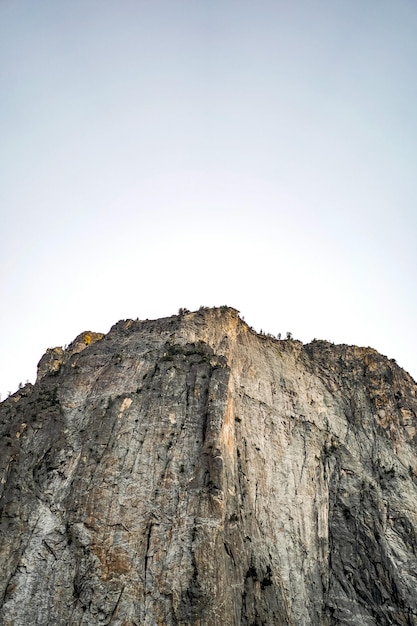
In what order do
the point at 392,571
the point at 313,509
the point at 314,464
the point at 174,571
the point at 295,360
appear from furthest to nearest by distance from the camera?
the point at 295,360 → the point at 314,464 → the point at 313,509 → the point at 392,571 → the point at 174,571

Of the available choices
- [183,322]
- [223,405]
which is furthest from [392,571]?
[183,322]

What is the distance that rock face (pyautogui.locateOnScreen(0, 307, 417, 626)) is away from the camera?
1476 inches

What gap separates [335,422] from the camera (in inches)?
2261

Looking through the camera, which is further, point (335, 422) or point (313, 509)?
point (335, 422)

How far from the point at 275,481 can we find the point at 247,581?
997 cm

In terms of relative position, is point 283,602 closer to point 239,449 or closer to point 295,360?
point 239,449

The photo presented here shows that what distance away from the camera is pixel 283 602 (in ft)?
132


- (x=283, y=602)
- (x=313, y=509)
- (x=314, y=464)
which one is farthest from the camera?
(x=314, y=464)

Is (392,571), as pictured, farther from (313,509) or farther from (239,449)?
(239,449)

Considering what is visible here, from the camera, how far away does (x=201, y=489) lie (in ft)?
135

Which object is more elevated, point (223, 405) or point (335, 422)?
point (335, 422)

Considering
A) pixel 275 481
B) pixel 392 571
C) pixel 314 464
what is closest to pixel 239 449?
pixel 275 481

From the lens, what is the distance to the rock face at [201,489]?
37500 millimetres

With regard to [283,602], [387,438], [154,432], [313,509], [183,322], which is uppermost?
[183,322]
